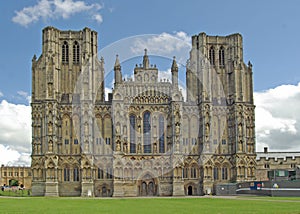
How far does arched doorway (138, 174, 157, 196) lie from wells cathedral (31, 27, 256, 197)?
7.8 inches

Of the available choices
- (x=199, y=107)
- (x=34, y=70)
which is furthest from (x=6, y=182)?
(x=199, y=107)

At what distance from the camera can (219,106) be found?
338 ft

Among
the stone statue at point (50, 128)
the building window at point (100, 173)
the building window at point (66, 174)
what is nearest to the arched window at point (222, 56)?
the building window at point (100, 173)

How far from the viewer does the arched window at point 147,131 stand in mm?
100250

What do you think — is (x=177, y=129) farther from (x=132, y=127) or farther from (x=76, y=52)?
(x=76, y=52)

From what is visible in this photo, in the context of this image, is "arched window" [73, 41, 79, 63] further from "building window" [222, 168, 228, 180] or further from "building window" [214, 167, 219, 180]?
"building window" [222, 168, 228, 180]

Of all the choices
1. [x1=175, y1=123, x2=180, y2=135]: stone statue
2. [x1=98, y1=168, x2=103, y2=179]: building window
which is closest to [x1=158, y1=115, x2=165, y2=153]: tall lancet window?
[x1=175, y1=123, x2=180, y2=135]: stone statue

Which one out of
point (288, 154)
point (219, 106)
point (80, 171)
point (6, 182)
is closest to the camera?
point (80, 171)

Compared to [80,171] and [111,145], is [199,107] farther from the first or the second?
[80,171]

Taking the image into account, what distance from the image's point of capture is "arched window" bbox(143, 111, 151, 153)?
100m

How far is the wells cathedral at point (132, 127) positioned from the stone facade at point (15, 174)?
300 feet

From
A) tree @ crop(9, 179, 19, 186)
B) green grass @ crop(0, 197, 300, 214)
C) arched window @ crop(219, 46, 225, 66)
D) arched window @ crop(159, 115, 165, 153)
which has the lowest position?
tree @ crop(9, 179, 19, 186)

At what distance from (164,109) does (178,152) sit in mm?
9331

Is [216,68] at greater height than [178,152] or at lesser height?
greater
